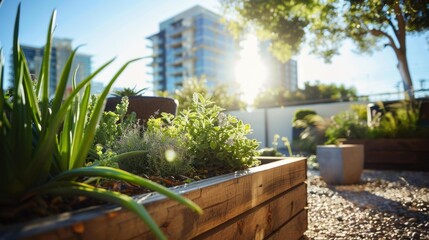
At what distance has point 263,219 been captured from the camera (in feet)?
4.80

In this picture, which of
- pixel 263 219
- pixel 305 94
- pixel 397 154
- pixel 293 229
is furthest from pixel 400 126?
pixel 305 94

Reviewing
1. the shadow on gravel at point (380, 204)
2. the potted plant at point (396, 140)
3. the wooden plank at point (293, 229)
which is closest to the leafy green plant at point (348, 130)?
the potted plant at point (396, 140)

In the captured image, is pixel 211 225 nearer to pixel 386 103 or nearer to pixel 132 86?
pixel 132 86

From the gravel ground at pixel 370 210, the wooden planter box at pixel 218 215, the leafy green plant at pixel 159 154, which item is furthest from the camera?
the gravel ground at pixel 370 210

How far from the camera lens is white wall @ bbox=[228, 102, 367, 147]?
48.9ft

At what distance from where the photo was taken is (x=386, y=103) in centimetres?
777

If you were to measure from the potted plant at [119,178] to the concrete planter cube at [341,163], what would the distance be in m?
2.76

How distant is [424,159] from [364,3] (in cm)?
342

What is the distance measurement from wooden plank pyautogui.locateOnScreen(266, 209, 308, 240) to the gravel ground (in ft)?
0.84

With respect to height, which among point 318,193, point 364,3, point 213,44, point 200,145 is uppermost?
point 213,44

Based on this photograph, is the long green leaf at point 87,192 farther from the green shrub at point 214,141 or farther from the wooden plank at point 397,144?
the wooden plank at point 397,144

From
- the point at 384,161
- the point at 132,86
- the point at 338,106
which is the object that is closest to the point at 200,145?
the point at 132,86

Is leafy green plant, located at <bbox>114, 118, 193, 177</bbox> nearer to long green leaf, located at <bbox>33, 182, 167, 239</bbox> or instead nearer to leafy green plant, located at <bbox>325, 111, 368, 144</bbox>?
long green leaf, located at <bbox>33, 182, 167, 239</bbox>

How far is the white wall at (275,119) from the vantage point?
1489 centimetres
